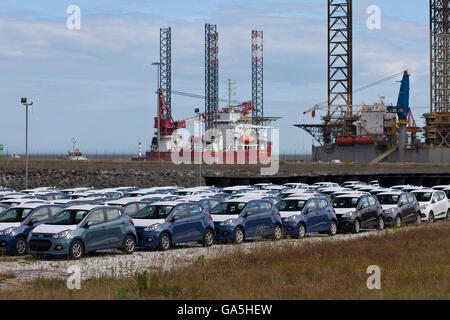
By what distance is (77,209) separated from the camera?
68.1ft

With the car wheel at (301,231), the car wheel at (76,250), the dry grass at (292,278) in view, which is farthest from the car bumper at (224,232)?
the car wheel at (76,250)

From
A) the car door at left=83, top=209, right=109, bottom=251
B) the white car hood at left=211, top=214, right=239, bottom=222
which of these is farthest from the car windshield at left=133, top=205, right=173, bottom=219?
the car door at left=83, top=209, right=109, bottom=251

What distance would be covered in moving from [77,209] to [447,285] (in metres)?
11.0

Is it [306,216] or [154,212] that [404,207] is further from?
[154,212]

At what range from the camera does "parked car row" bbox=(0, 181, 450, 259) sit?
65.9 ft

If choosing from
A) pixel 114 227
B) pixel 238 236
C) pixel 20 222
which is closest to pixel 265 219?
pixel 238 236

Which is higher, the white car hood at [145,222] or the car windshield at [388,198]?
the car windshield at [388,198]

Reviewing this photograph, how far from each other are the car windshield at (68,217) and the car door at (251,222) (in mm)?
5926

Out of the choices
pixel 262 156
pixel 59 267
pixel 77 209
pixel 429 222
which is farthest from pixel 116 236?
pixel 262 156

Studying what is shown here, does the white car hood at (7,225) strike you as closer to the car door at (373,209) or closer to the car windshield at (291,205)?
the car windshield at (291,205)

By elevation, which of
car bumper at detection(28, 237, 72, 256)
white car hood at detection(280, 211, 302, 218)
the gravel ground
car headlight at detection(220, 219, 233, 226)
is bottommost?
the gravel ground

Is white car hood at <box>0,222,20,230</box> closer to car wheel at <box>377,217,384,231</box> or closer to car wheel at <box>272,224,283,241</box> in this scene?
car wheel at <box>272,224,283,241</box>

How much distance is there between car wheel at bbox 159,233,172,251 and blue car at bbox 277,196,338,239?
5.19 metres

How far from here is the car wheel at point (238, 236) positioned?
2352 cm
